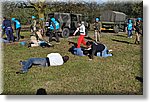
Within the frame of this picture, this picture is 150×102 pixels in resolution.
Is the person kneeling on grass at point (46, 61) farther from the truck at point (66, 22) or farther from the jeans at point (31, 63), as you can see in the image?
the truck at point (66, 22)

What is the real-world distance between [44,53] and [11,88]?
3549mm

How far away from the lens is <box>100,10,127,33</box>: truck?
1814cm

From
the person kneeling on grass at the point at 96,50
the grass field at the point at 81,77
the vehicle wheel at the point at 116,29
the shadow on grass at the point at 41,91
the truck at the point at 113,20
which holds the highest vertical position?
the truck at the point at 113,20

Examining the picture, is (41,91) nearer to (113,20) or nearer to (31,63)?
(31,63)

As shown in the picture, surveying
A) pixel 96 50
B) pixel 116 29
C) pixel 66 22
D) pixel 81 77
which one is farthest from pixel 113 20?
pixel 81 77

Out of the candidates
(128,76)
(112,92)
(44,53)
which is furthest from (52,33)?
(112,92)

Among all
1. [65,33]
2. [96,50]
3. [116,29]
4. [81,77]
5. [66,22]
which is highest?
[66,22]

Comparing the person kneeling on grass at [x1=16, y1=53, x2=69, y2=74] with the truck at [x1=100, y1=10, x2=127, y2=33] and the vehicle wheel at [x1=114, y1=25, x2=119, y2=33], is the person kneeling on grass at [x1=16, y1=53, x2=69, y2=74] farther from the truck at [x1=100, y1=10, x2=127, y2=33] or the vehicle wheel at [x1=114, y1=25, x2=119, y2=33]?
the truck at [x1=100, y1=10, x2=127, y2=33]

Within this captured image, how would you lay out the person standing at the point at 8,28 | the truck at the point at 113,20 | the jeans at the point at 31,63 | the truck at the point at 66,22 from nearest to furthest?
1. the jeans at the point at 31,63
2. the person standing at the point at 8,28
3. the truck at the point at 66,22
4. the truck at the point at 113,20

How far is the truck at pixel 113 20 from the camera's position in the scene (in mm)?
18141

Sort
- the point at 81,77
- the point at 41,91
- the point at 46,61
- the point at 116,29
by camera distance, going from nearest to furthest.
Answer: the point at 41,91 < the point at 81,77 < the point at 46,61 < the point at 116,29

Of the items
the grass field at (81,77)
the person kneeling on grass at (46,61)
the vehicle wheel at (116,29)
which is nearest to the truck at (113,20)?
the vehicle wheel at (116,29)

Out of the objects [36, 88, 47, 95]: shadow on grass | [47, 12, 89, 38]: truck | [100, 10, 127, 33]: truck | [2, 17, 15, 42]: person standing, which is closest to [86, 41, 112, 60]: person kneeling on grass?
[36, 88, 47, 95]: shadow on grass

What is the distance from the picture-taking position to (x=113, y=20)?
20281 millimetres
